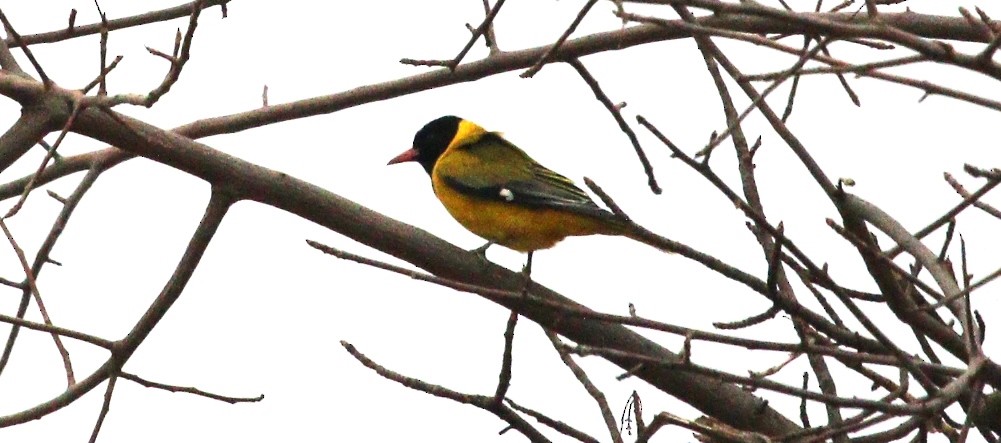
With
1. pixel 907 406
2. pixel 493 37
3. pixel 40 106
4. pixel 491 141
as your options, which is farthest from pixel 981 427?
pixel 491 141

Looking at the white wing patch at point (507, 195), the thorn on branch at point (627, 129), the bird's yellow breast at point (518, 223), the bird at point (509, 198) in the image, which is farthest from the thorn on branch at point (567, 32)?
the white wing patch at point (507, 195)

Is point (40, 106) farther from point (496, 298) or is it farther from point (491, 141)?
point (491, 141)

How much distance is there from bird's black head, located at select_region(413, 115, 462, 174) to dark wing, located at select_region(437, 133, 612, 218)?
422mm

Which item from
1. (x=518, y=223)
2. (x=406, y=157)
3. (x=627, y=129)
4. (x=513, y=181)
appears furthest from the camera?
(x=406, y=157)

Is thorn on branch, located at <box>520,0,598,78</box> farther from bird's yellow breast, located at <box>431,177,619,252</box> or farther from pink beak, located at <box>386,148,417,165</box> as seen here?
pink beak, located at <box>386,148,417,165</box>

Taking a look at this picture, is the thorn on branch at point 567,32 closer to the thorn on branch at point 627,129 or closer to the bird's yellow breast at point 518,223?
the thorn on branch at point 627,129

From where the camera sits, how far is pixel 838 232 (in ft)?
8.34

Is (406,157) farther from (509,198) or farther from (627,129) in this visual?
(627,129)

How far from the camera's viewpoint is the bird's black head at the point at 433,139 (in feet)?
22.7

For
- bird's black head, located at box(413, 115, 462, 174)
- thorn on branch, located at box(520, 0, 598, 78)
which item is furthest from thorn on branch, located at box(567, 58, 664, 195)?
bird's black head, located at box(413, 115, 462, 174)

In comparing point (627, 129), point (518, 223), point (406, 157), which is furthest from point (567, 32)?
point (406, 157)

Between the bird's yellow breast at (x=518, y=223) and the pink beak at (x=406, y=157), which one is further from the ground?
the pink beak at (x=406, y=157)

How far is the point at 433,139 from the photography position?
7.00 m

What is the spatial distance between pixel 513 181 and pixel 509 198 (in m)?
0.21
